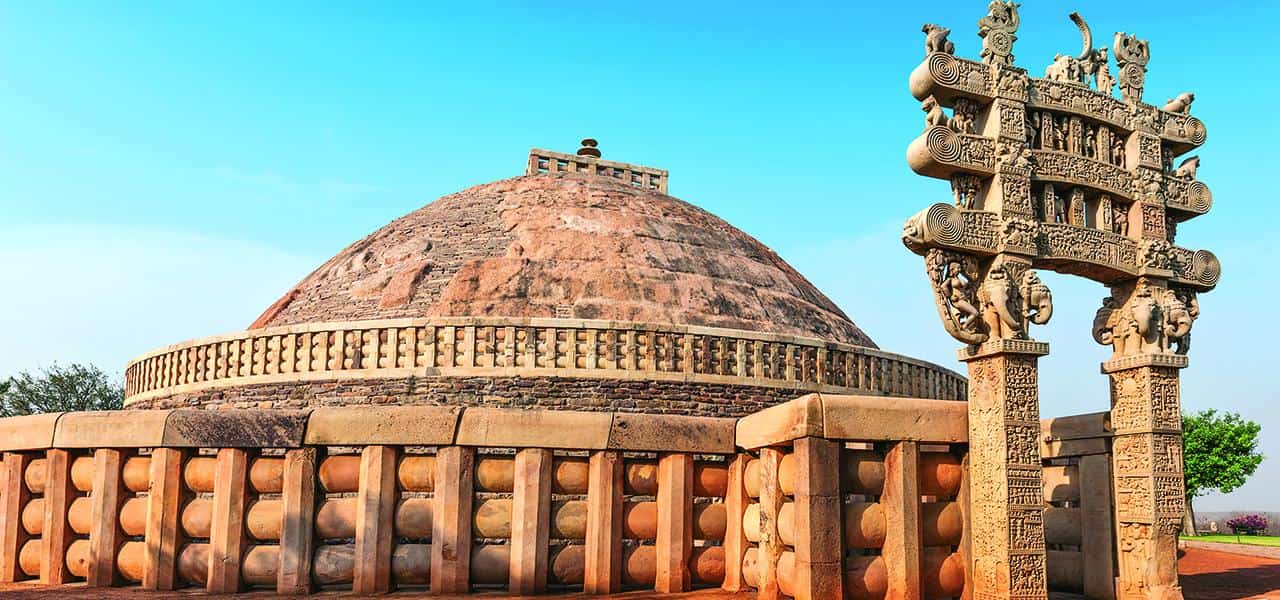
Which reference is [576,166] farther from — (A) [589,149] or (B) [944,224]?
(B) [944,224]

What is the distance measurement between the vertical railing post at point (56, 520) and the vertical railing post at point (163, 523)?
795 mm

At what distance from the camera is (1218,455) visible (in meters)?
30.1

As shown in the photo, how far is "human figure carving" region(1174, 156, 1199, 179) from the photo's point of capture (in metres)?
8.20

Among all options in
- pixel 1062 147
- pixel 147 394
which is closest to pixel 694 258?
pixel 147 394

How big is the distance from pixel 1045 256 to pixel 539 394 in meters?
9.03

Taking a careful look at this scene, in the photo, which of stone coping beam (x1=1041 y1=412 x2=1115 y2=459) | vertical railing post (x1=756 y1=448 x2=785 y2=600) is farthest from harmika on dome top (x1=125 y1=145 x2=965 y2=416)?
vertical railing post (x1=756 y1=448 x2=785 y2=600)

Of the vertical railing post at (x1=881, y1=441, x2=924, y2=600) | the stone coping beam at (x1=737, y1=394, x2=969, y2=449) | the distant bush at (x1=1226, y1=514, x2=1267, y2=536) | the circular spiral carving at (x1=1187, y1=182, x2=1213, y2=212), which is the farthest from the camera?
the distant bush at (x1=1226, y1=514, x2=1267, y2=536)

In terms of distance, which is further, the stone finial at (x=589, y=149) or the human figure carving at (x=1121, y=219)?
the stone finial at (x=589, y=149)

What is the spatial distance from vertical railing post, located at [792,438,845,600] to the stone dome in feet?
35.0

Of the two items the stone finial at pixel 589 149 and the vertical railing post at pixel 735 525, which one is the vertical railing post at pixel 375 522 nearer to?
the vertical railing post at pixel 735 525

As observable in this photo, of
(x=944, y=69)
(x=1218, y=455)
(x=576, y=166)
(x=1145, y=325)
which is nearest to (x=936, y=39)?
(x=944, y=69)

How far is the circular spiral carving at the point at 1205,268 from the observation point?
7.95 meters

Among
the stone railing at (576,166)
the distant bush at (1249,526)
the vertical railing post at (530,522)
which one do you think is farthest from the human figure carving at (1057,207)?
the distant bush at (1249,526)

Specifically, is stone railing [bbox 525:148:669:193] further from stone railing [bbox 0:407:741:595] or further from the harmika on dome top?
stone railing [bbox 0:407:741:595]
